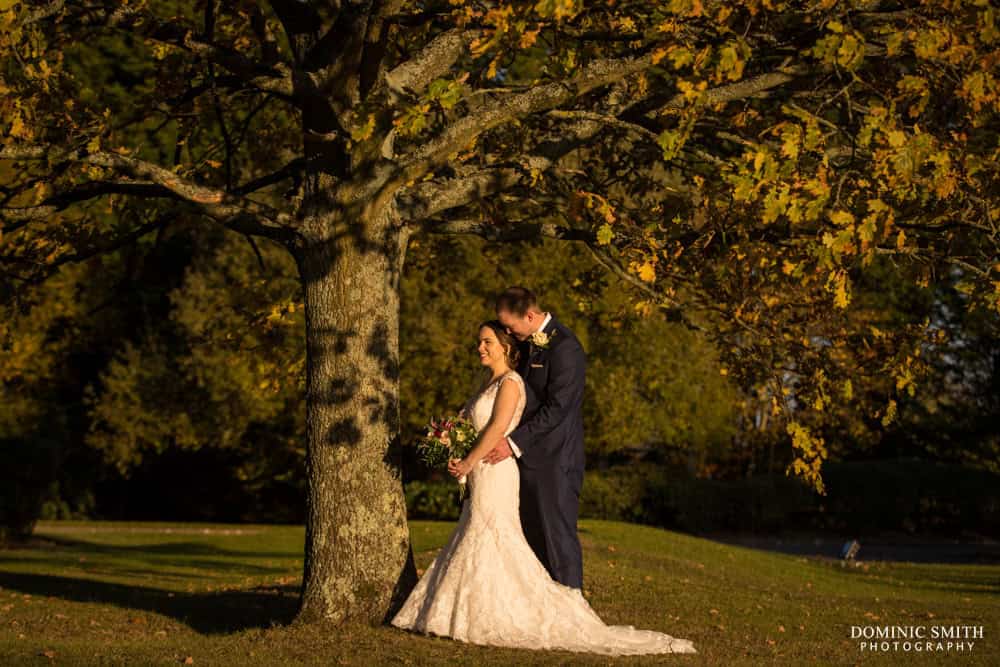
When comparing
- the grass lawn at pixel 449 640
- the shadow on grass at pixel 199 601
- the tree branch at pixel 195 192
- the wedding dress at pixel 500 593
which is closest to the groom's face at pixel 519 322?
the wedding dress at pixel 500 593

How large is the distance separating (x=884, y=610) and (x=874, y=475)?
1799 cm

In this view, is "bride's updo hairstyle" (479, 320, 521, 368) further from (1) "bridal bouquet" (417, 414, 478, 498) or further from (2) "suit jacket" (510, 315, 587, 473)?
(1) "bridal bouquet" (417, 414, 478, 498)

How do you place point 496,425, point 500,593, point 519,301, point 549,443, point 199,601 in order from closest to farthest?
point 500,593
point 496,425
point 549,443
point 519,301
point 199,601

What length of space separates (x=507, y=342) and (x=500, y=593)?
180 centimetres

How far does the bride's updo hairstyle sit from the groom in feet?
0.18

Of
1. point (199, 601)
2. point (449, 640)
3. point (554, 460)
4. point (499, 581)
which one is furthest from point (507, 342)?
point (199, 601)

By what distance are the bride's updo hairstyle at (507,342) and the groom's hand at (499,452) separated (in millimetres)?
624

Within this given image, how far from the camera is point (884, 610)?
1366cm

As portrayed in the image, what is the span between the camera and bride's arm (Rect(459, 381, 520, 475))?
8.98m

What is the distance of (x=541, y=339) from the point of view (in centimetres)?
912

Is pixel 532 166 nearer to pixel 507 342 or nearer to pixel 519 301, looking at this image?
pixel 519 301

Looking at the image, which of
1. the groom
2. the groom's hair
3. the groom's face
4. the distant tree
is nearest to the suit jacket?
the groom

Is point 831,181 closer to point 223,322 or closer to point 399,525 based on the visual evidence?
point 399,525

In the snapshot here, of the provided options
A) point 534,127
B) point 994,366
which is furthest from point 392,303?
point 994,366
